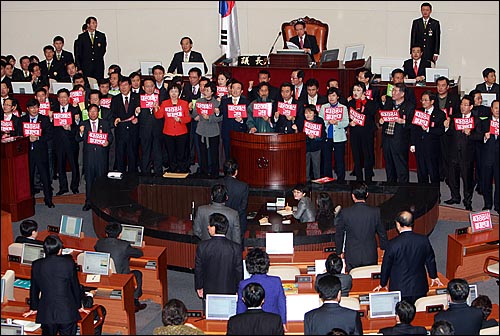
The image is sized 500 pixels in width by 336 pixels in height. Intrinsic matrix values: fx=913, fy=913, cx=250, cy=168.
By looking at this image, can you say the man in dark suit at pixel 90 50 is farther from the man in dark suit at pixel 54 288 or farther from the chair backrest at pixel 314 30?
the man in dark suit at pixel 54 288

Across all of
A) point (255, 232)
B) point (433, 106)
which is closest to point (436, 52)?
point (433, 106)

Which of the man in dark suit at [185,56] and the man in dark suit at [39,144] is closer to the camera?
the man in dark suit at [39,144]

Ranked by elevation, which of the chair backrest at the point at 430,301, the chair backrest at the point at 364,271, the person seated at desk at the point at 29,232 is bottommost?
the chair backrest at the point at 430,301

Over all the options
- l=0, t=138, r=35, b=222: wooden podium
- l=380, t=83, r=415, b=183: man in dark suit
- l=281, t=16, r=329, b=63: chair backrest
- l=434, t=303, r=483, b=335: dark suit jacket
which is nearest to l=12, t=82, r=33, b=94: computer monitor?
l=0, t=138, r=35, b=222: wooden podium

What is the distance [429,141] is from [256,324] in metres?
6.11

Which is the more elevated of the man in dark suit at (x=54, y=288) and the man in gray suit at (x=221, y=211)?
the man in gray suit at (x=221, y=211)

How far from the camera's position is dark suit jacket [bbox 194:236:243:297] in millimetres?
7418

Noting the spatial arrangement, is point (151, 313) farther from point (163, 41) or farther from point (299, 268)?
point (163, 41)

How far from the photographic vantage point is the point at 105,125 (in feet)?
37.6

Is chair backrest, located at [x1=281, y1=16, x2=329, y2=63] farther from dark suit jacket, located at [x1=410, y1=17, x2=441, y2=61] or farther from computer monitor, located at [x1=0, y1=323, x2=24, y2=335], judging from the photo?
computer monitor, located at [x1=0, y1=323, x2=24, y2=335]

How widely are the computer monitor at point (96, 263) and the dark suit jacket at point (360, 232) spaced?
2.10m

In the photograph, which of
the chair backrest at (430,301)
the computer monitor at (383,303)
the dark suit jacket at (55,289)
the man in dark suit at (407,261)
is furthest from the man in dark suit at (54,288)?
the chair backrest at (430,301)

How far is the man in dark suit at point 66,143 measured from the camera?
11898mm

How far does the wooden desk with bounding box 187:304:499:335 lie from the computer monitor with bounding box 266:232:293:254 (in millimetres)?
1402
